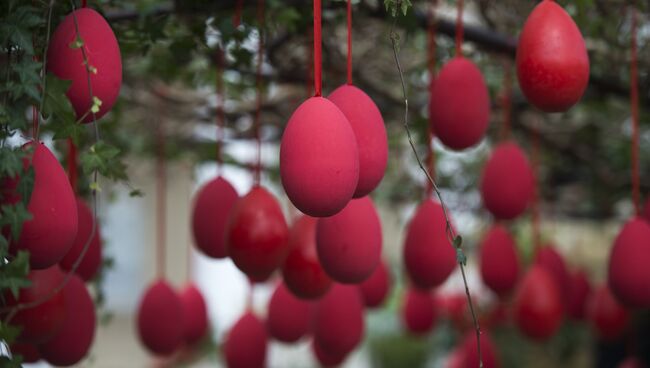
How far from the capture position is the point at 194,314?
1.61 metres

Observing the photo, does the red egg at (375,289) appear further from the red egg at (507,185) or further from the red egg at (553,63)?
the red egg at (553,63)

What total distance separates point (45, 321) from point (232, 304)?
4405 millimetres

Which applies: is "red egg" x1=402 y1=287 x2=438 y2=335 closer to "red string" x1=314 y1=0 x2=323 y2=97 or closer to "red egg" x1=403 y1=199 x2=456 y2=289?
"red egg" x1=403 y1=199 x2=456 y2=289

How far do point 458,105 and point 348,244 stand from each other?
23cm

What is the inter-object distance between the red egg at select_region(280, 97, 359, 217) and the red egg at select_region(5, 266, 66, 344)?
1.00ft

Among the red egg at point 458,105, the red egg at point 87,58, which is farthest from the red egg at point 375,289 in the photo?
the red egg at point 87,58

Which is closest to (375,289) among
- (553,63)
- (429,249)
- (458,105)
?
(429,249)

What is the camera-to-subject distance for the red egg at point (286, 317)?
126cm

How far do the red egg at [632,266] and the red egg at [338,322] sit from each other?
1.22ft

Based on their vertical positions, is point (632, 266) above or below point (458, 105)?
below

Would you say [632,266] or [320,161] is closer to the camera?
[320,161]

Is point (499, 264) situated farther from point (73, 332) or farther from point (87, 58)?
point (87, 58)

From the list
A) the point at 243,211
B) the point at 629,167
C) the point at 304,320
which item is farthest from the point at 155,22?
the point at 629,167

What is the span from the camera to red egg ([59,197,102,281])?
918 millimetres
